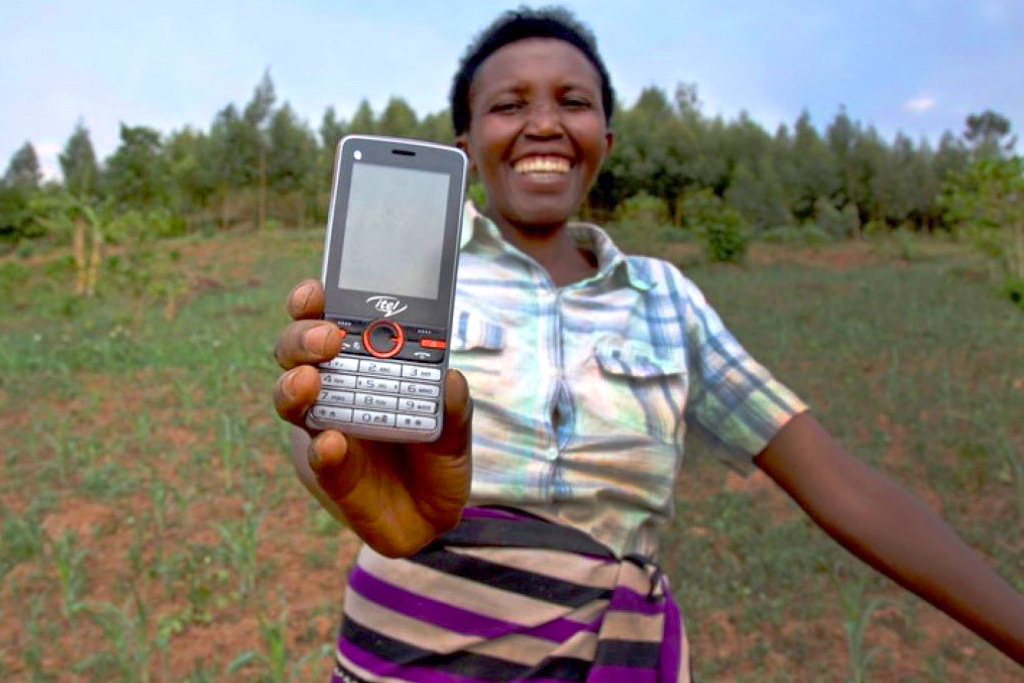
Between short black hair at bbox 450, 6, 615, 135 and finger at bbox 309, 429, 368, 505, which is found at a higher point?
short black hair at bbox 450, 6, 615, 135

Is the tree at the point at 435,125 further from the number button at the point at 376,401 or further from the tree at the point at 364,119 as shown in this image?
the number button at the point at 376,401

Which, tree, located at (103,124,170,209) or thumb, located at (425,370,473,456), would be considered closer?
thumb, located at (425,370,473,456)

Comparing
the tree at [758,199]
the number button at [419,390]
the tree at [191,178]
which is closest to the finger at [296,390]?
the number button at [419,390]

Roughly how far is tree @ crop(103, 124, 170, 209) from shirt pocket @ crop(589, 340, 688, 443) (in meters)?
19.7

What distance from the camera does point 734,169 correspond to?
2686 centimetres

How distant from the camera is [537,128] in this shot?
1138 mm

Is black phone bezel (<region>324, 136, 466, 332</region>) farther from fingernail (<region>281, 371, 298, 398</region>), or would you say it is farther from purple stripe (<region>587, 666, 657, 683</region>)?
purple stripe (<region>587, 666, 657, 683</region>)

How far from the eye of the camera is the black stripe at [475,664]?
943 mm

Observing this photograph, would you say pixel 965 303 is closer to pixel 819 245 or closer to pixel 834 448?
pixel 834 448

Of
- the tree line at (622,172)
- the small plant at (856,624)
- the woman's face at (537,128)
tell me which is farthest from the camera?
the tree line at (622,172)

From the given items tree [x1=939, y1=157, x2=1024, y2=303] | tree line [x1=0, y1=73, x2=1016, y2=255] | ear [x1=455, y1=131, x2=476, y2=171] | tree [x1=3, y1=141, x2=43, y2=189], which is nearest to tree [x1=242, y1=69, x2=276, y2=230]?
tree line [x1=0, y1=73, x2=1016, y2=255]

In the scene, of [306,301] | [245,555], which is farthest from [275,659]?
[306,301]

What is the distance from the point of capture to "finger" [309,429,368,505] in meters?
0.70

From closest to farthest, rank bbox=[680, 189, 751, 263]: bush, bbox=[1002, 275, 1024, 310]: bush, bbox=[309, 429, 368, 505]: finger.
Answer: bbox=[309, 429, 368, 505]: finger < bbox=[1002, 275, 1024, 310]: bush < bbox=[680, 189, 751, 263]: bush
